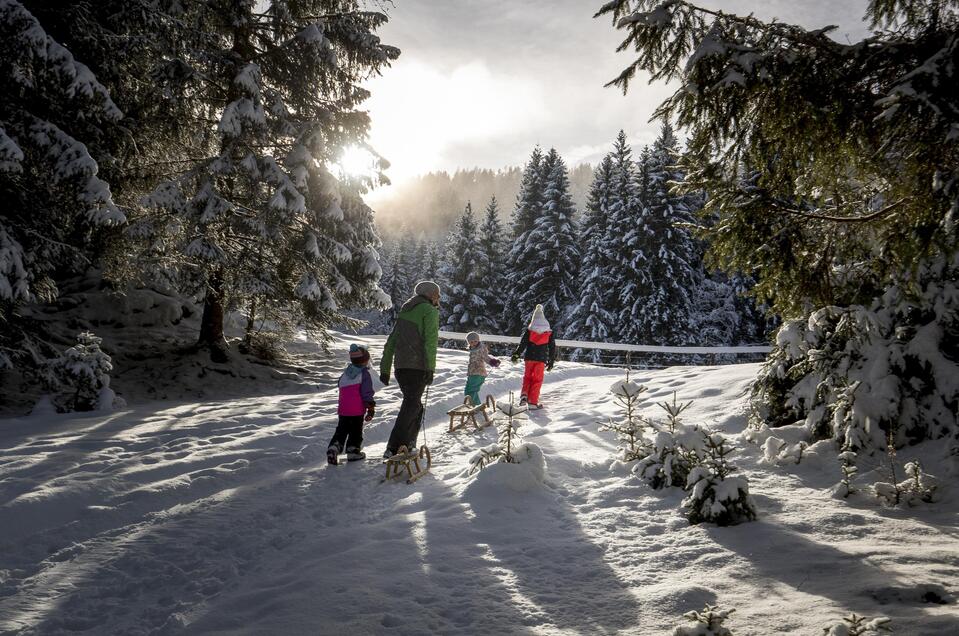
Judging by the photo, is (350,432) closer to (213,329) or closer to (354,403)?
(354,403)

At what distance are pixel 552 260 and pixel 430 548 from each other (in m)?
30.0

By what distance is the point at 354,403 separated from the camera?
642 cm

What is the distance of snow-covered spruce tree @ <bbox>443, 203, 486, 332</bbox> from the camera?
34.8m

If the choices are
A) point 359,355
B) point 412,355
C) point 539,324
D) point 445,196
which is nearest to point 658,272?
point 539,324

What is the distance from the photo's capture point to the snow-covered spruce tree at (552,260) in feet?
107

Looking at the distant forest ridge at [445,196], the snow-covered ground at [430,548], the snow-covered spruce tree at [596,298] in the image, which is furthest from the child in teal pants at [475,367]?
the distant forest ridge at [445,196]

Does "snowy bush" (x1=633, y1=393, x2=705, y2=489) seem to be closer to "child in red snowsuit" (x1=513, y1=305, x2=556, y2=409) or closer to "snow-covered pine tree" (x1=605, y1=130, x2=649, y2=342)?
"child in red snowsuit" (x1=513, y1=305, x2=556, y2=409)

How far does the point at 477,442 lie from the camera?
296 inches

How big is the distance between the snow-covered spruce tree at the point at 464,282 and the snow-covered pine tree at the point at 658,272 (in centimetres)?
1099

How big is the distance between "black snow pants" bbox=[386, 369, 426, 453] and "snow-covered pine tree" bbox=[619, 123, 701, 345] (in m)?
23.4

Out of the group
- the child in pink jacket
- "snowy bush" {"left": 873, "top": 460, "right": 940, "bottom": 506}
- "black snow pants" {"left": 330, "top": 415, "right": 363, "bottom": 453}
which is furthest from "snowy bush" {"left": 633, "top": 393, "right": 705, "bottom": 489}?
"black snow pants" {"left": 330, "top": 415, "right": 363, "bottom": 453}

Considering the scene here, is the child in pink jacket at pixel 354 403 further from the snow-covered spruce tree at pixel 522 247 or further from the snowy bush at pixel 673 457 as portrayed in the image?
the snow-covered spruce tree at pixel 522 247

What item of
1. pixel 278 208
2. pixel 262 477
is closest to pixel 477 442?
pixel 262 477

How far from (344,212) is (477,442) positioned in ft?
24.3
